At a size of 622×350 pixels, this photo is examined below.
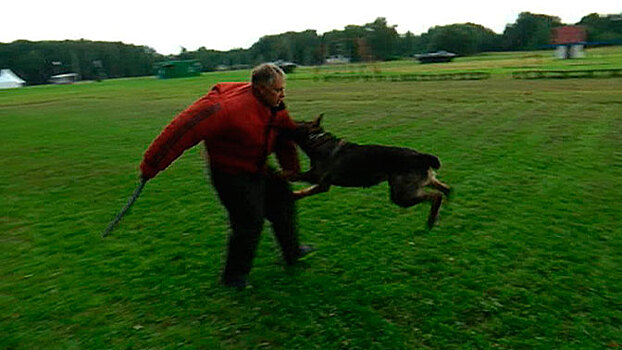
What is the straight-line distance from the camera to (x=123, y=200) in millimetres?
7406

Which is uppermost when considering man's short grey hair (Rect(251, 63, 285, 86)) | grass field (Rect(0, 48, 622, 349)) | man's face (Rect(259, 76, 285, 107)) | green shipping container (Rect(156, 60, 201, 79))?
green shipping container (Rect(156, 60, 201, 79))

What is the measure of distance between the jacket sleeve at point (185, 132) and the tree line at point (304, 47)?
72.8 meters

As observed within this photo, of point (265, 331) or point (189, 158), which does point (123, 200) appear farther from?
point (265, 331)

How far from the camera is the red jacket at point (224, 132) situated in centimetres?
358

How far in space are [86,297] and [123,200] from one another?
11.4 feet

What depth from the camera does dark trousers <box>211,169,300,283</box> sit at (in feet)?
12.9

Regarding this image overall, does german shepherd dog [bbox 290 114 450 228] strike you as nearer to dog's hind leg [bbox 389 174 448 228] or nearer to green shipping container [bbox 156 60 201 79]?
dog's hind leg [bbox 389 174 448 228]

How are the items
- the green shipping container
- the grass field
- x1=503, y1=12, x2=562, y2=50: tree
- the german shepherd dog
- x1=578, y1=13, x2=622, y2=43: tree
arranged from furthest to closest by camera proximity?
x1=503, y1=12, x2=562, y2=50: tree < x1=578, y1=13, x2=622, y2=43: tree < the green shipping container < the german shepherd dog < the grass field

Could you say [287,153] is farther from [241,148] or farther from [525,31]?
[525,31]

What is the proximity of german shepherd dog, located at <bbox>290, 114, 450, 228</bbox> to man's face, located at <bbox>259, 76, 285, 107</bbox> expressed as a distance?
55 cm

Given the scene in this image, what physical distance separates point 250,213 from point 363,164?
107 centimetres

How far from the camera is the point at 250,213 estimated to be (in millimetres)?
3975

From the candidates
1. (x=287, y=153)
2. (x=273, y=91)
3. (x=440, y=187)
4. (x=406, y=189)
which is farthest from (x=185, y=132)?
(x=440, y=187)

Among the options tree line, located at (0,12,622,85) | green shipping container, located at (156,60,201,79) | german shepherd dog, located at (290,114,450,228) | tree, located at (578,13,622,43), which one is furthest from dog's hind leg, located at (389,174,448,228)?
tree, located at (578,13,622,43)
